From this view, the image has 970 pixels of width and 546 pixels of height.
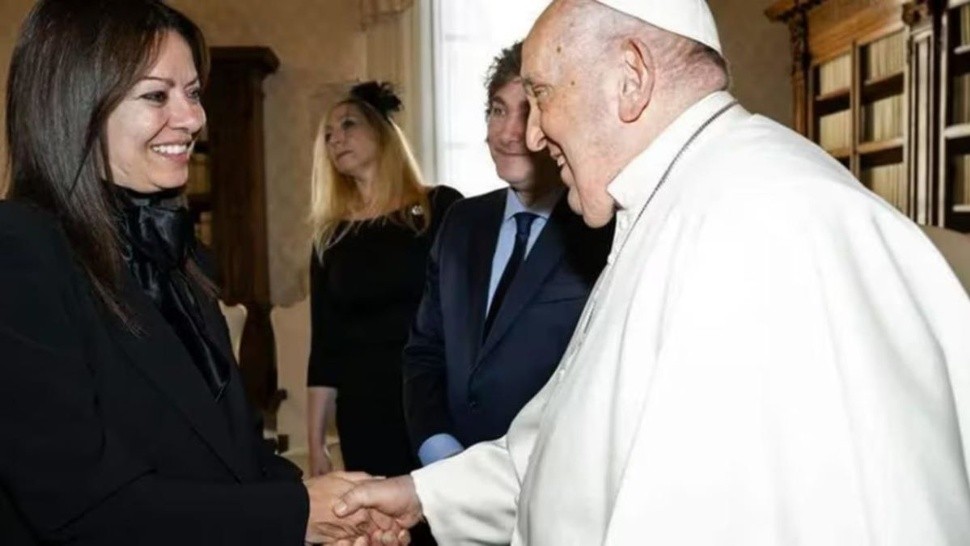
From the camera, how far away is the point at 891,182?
4.64 metres

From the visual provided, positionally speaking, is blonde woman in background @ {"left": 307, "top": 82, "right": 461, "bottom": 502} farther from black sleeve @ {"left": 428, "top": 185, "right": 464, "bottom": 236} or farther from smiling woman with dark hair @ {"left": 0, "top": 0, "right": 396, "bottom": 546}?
smiling woman with dark hair @ {"left": 0, "top": 0, "right": 396, "bottom": 546}

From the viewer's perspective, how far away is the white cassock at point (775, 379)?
3.37 ft

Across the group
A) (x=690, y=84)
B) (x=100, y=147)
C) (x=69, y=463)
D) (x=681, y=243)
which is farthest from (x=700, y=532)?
(x=100, y=147)

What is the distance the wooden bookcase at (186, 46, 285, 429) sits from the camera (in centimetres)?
545

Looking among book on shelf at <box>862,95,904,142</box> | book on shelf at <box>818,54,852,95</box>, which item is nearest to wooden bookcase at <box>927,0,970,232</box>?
book on shelf at <box>862,95,904,142</box>

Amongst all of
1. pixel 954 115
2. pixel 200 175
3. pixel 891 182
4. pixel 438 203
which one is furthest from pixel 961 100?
pixel 200 175

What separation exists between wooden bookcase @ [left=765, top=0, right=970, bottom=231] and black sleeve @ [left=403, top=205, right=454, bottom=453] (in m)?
2.64

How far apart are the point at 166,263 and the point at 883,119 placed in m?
4.03

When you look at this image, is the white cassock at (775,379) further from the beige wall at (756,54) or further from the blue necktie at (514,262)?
the beige wall at (756,54)

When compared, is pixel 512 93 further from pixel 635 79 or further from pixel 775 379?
pixel 775 379

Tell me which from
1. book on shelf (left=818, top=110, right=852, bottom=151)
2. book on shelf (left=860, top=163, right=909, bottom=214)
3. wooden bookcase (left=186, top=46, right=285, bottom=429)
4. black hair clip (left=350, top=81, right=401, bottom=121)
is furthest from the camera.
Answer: wooden bookcase (left=186, top=46, right=285, bottom=429)

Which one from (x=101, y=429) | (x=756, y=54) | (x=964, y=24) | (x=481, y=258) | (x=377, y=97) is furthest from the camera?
(x=756, y=54)

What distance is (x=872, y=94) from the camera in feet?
15.7

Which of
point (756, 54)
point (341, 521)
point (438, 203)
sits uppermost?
point (756, 54)
